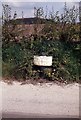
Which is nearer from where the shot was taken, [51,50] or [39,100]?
[39,100]

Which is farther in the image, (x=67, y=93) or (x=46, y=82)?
(x=46, y=82)

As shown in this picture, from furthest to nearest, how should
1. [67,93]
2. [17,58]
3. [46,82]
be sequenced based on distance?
[17,58]
[46,82]
[67,93]

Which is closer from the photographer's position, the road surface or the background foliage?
the road surface

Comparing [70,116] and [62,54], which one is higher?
[62,54]

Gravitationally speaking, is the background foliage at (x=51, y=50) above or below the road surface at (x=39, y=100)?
above

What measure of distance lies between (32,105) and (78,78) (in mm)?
2454

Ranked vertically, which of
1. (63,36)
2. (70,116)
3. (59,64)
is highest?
(63,36)

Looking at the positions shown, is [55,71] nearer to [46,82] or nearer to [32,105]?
[46,82]

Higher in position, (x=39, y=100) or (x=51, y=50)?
(x=51, y=50)

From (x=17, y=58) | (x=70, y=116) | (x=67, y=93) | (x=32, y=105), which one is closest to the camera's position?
(x=70, y=116)

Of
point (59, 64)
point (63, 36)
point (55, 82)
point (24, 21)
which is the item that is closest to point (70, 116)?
point (55, 82)

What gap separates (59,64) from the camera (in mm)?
8703

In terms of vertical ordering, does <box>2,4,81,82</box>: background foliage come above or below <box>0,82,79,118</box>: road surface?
above

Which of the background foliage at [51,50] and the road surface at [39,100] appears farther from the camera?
the background foliage at [51,50]
